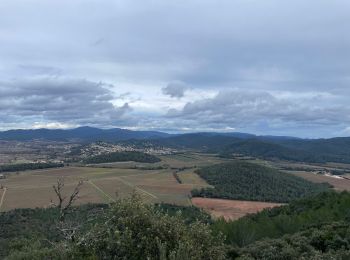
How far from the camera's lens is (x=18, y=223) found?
3088 inches

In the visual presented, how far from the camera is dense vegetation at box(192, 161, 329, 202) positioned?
11729 cm

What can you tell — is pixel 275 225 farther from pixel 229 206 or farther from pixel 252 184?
pixel 252 184

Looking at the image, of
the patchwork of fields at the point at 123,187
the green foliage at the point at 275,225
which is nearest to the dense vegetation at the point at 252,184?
the patchwork of fields at the point at 123,187

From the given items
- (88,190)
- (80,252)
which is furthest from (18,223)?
(80,252)

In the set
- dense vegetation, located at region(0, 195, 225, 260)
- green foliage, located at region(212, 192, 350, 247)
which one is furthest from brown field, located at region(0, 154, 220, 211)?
dense vegetation, located at region(0, 195, 225, 260)

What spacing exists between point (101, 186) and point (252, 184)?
4395 cm

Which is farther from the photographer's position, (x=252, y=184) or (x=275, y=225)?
(x=252, y=184)

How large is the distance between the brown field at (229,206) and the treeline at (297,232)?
16.6 m

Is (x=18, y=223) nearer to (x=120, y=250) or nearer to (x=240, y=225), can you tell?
(x=240, y=225)

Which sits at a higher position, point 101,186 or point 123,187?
point 123,187

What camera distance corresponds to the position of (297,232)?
1684 inches

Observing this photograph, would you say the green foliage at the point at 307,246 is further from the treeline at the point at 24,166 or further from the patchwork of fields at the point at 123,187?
the treeline at the point at 24,166

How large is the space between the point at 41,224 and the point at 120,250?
6079cm

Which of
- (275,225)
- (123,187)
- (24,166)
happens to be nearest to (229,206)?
(123,187)
